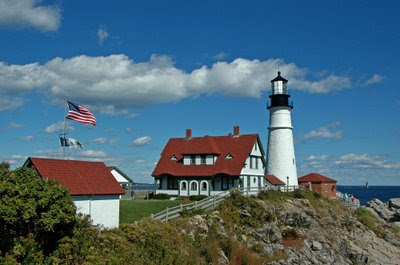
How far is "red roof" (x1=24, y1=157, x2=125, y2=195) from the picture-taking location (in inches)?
919

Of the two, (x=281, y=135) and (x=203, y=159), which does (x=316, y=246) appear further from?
(x=281, y=135)

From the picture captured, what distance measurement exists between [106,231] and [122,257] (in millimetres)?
1991

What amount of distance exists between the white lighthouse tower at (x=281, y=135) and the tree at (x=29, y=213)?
37.0 m

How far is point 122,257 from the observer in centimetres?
1834

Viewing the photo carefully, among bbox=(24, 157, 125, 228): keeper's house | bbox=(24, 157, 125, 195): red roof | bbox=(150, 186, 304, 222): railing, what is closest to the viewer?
bbox=(24, 157, 125, 195): red roof

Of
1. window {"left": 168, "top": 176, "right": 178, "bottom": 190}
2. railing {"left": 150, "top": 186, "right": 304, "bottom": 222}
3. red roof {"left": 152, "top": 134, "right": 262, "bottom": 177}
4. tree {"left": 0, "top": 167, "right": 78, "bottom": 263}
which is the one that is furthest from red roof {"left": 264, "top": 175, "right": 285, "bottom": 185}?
tree {"left": 0, "top": 167, "right": 78, "bottom": 263}

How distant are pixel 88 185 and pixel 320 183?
38.9 m

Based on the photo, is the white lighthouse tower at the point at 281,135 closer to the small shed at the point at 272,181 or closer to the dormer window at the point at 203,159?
the small shed at the point at 272,181

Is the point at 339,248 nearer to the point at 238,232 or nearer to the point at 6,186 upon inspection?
the point at 238,232

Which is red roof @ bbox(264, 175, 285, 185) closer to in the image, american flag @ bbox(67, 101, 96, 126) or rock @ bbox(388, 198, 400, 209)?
rock @ bbox(388, 198, 400, 209)

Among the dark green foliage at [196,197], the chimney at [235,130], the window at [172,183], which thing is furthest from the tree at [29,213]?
the chimney at [235,130]

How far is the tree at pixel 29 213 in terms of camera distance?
14.3m


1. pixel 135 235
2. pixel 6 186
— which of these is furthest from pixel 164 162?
pixel 6 186

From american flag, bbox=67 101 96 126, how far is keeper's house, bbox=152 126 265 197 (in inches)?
739
